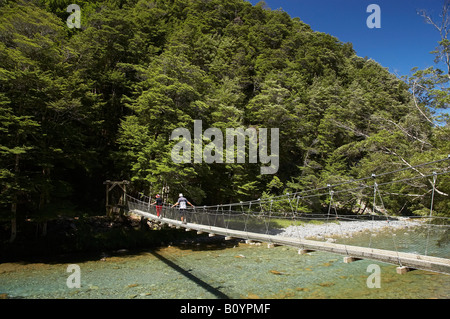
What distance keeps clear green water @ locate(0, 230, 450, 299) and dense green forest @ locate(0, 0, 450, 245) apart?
82.0 inches

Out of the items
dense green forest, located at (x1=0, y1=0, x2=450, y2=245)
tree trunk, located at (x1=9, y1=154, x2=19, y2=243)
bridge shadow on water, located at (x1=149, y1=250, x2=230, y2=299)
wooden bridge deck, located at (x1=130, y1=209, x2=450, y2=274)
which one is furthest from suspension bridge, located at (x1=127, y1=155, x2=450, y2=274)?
tree trunk, located at (x1=9, y1=154, x2=19, y2=243)

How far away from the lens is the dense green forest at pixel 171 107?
7.97 meters

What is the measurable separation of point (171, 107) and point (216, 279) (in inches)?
287

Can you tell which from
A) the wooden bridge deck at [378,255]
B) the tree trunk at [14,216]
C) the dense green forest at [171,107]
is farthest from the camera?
the dense green forest at [171,107]

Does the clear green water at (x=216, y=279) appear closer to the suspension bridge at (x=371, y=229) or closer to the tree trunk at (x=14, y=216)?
the suspension bridge at (x=371, y=229)

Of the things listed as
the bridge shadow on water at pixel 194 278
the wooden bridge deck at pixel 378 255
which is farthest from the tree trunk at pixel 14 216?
the wooden bridge deck at pixel 378 255

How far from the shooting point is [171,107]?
1124cm

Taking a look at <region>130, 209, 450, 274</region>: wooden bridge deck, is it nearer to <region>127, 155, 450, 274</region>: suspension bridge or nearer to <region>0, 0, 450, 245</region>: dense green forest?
→ <region>127, 155, 450, 274</region>: suspension bridge

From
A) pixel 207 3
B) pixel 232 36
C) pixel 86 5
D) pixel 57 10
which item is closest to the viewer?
pixel 57 10

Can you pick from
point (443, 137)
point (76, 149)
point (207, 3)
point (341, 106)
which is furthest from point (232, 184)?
point (207, 3)

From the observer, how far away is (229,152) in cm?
1205

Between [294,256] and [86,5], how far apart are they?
1992cm

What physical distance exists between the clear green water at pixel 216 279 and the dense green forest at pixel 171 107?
2.08 m

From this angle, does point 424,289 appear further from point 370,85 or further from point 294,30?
point 294,30
